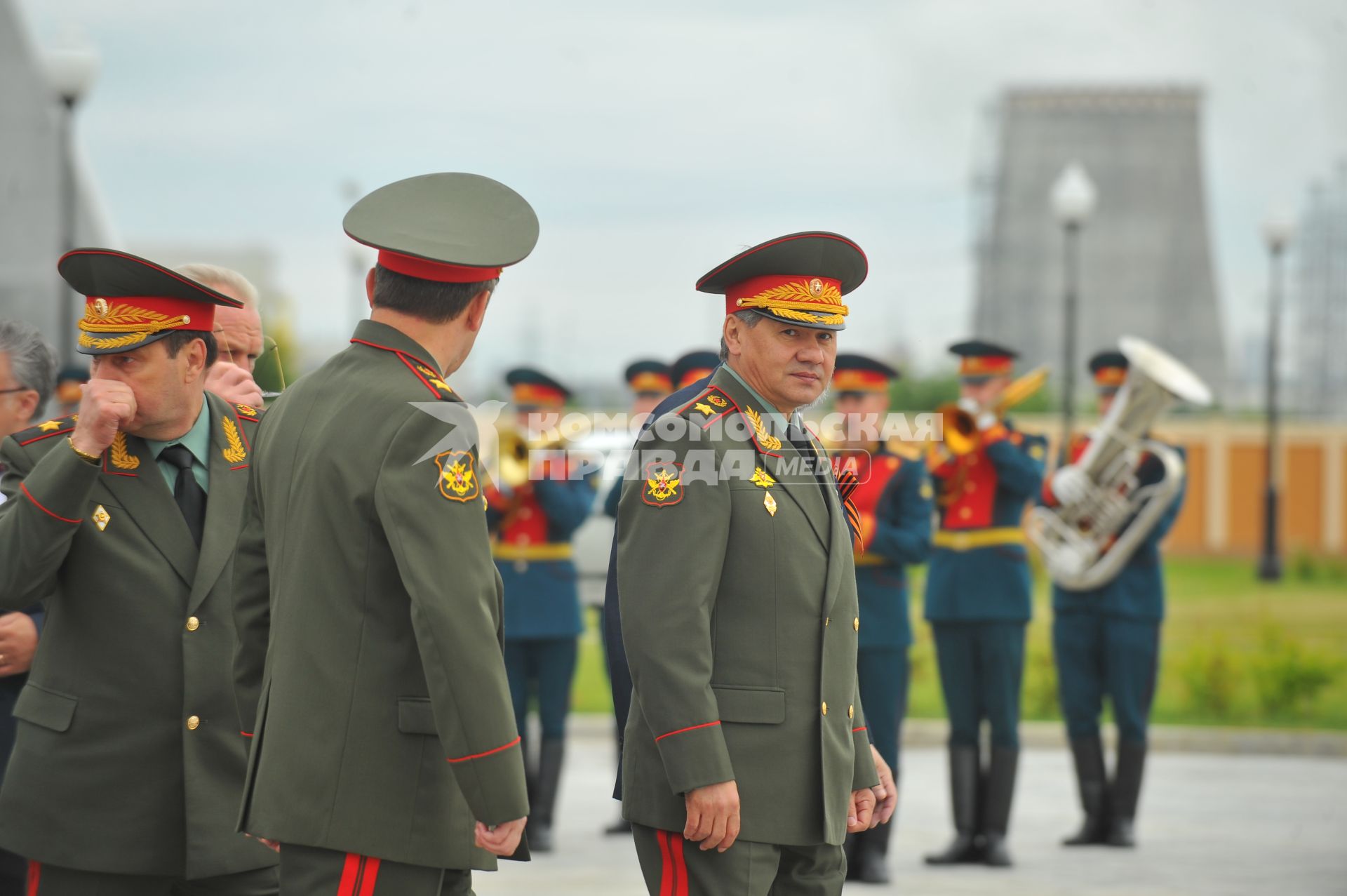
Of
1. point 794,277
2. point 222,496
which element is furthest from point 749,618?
point 222,496

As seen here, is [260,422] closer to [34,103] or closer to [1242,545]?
[34,103]

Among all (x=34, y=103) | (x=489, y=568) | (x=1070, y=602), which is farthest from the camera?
(x=34, y=103)

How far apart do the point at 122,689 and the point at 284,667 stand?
0.71 metres

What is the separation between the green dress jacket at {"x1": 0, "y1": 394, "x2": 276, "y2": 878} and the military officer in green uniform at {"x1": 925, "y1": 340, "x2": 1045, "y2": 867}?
4590mm

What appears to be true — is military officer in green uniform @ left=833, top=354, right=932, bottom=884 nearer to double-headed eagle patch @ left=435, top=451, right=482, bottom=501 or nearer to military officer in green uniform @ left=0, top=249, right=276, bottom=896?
military officer in green uniform @ left=0, top=249, right=276, bottom=896

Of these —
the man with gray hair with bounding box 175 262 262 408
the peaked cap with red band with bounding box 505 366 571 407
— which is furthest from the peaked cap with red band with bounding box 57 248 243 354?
the peaked cap with red band with bounding box 505 366 571 407

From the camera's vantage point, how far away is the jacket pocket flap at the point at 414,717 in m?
2.97

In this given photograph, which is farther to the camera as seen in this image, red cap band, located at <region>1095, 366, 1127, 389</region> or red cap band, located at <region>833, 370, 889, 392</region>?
red cap band, located at <region>1095, 366, 1127, 389</region>

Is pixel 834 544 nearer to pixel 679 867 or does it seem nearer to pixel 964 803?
pixel 679 867

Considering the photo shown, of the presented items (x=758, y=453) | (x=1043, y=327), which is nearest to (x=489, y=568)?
(x=758, y=453)

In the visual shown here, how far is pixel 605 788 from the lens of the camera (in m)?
9.60

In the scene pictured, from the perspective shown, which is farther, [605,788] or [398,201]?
[605,788]

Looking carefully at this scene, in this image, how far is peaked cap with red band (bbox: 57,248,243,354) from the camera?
3.51m

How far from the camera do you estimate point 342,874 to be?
2.96 m
